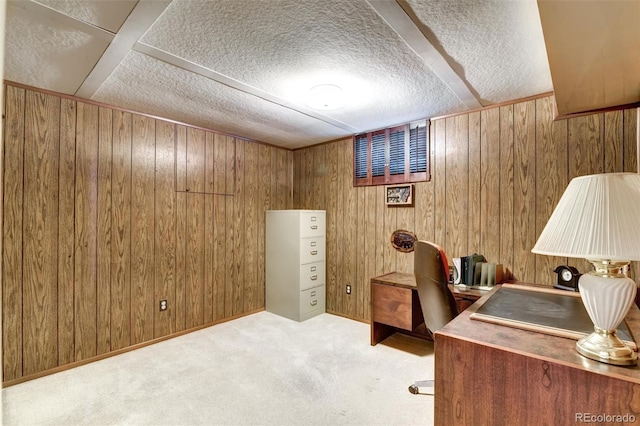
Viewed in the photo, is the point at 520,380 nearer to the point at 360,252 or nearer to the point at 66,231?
the point at 360,252

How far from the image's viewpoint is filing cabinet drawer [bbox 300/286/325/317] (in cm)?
375

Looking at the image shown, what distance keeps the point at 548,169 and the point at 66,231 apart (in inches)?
149

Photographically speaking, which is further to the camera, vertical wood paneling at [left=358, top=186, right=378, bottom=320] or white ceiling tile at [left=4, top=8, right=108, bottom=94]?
vertical wood paneling at [left=358, top=186, right=378, bottom=320]

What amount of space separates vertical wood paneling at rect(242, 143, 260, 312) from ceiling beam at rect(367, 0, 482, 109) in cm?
234

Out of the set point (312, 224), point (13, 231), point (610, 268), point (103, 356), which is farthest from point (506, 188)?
point (13, 231)

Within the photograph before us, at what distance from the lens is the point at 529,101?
2.69 meters

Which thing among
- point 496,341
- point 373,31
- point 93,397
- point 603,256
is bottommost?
point 93,397

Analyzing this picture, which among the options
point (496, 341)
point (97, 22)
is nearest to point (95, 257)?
point (97, 22)

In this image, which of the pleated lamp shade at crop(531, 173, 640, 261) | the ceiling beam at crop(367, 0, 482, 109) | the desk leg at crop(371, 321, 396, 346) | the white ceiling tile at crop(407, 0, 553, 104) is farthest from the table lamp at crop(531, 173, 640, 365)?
the desk leg at crop(371, 321, 396, 346)

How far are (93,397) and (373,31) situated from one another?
2907 millimetres

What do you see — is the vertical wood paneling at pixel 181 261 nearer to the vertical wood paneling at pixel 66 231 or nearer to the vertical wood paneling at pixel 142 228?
the vertical wood paneling at pixel 142 228

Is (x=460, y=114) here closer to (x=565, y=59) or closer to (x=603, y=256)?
(x=565, y=59)

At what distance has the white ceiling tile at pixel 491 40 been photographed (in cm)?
165

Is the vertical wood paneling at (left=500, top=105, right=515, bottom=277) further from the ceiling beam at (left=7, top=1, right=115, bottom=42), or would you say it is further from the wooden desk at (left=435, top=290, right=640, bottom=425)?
the ceiling beam at (left=7, top=1, right=115, bottom=42)
